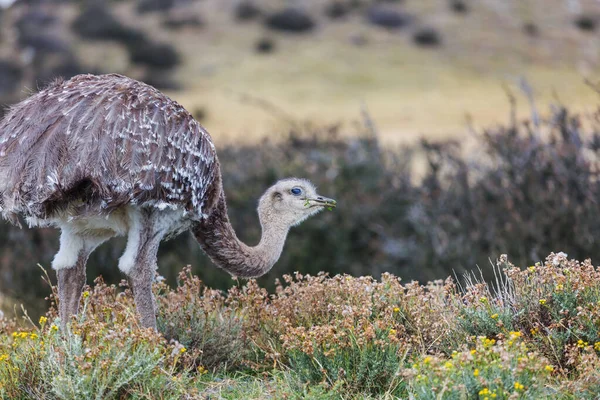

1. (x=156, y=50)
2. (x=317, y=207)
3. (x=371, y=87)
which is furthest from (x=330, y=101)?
(x=317, y=207)

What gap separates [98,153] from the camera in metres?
5.55

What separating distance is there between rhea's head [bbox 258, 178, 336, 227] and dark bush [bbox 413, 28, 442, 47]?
45.4m

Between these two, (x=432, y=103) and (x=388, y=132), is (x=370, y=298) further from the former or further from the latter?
(x=432, y=103)

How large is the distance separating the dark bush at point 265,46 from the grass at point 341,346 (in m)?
44.2

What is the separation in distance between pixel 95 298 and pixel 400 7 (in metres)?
51.4

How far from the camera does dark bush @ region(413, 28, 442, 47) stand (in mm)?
Result: 51438

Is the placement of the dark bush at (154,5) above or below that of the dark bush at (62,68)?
above

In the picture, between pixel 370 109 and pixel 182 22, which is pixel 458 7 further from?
pixel 370 109

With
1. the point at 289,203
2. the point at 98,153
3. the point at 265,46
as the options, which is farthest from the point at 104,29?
the point at 98,153

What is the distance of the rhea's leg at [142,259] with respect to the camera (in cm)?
605

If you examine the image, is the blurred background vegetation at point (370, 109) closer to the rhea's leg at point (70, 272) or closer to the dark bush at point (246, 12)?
the dark bush at point (246, 12)

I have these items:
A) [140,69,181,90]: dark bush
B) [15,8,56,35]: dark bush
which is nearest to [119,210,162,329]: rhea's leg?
[140,69,181,90]: dark bush

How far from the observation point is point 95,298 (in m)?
6.85

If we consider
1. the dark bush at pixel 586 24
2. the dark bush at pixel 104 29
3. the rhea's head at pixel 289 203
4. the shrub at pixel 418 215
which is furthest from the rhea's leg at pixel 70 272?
the dark bush at pixel 586 24
